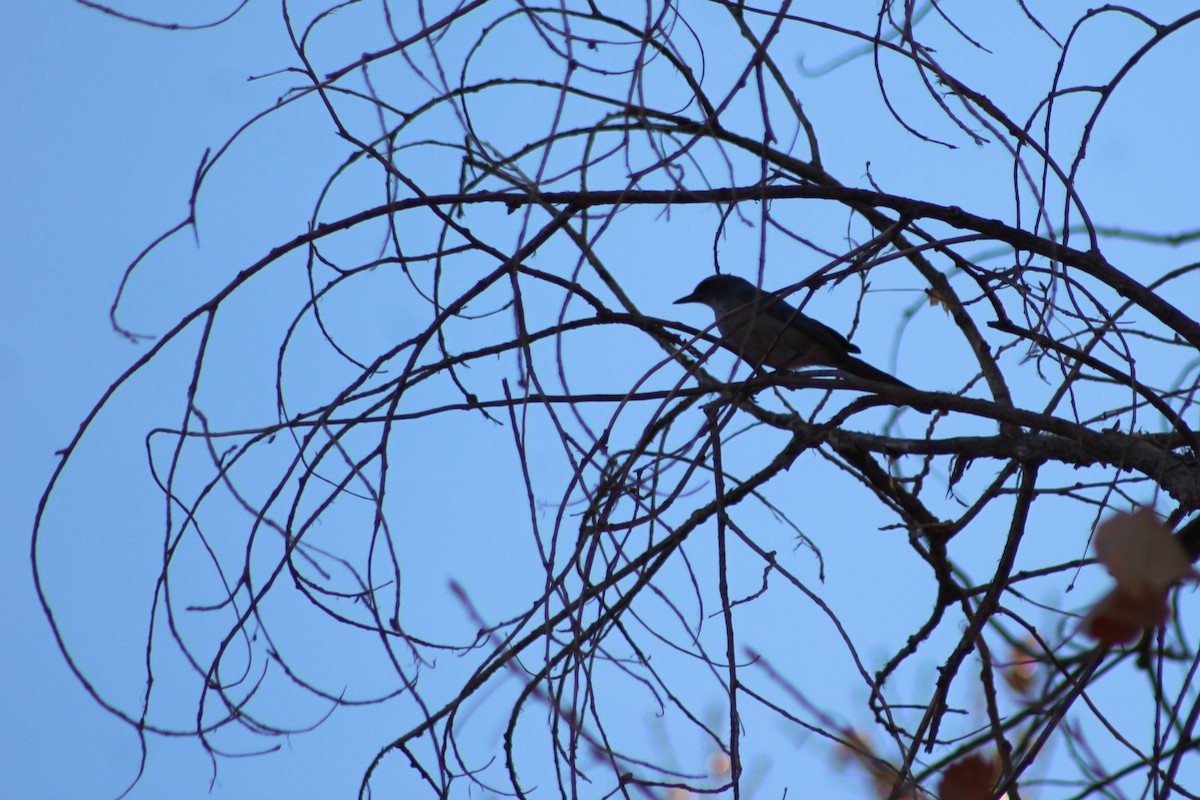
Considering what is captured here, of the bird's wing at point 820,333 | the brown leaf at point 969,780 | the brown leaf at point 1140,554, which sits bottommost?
the brown leaf at point 969,780

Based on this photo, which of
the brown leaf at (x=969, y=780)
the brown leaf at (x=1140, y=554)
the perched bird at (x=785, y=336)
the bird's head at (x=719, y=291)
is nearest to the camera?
the brown leaf at (x=1140, y=554)

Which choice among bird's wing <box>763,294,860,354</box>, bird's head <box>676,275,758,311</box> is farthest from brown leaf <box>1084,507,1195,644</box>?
bird's head <box>676,275,758,311</box>

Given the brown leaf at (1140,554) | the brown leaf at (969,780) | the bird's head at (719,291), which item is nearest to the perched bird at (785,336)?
the bird's head at (719,291)

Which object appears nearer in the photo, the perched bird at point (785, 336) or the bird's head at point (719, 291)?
the perched bird at point (785, 336)

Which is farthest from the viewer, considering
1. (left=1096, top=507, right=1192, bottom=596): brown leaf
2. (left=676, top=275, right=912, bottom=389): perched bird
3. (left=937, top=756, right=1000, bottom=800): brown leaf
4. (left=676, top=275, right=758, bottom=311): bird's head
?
(left=676, top=275, right=758, bottom=311): bird's head

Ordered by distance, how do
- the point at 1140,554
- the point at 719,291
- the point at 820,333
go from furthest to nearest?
the point at 719,291
the point at 820,333
the point at 1140,554

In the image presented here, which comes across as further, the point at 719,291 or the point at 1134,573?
the point at 719,291

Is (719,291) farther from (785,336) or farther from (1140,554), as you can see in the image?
(1140,554)

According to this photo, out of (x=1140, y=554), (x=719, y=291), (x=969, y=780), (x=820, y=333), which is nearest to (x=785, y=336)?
(x=820, y=333)

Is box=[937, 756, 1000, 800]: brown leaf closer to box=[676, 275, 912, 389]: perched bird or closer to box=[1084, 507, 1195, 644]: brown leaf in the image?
box=[1084, 507, 1195, 644]: brown leaf

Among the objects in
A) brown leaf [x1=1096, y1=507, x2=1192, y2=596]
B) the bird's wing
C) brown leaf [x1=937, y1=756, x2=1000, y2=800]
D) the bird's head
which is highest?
the bird's head

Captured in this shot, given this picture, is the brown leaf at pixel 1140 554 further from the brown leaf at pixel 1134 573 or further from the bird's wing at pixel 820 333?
the bird's wing at pixel 820 333

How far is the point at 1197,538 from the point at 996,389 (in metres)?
0.93

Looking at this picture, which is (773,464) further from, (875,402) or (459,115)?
(459,115)
